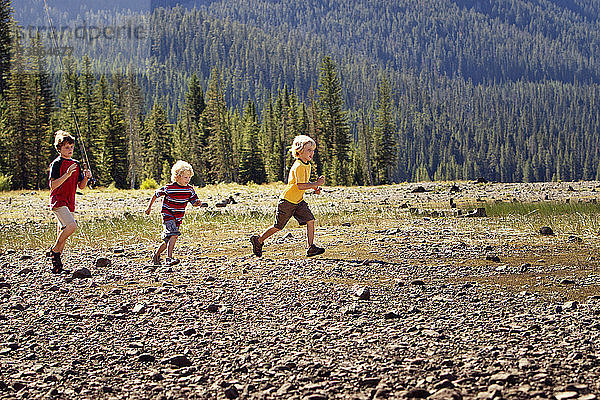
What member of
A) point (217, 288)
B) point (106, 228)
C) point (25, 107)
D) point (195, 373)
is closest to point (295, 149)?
point (217, 288)

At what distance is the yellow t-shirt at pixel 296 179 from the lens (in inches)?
444

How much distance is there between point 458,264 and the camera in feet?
35.4

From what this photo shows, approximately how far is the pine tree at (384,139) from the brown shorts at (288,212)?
271ft

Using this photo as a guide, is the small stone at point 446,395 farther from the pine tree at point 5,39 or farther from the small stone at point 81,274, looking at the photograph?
the pine tree at point 5,39

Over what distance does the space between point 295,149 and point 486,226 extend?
23.6 ft

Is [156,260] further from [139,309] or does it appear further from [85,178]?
→ [139,309]

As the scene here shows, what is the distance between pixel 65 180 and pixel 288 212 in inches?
146

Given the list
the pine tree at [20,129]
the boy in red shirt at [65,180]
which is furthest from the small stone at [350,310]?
the pine tree at [20,129]

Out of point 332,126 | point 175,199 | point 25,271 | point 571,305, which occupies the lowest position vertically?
point 25,271

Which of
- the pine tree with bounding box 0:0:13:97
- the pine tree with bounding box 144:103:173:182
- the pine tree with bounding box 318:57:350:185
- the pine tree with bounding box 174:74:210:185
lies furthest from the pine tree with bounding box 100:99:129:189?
the pine tree with bounding box 318:57:350:185

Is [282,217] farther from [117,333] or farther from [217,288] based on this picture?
[117,333]

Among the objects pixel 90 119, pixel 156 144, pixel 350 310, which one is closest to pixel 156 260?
pixel 350 310

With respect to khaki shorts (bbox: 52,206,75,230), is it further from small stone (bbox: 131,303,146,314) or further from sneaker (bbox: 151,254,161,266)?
small stone (bbox: 131,303,146,314)

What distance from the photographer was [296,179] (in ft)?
37.3
